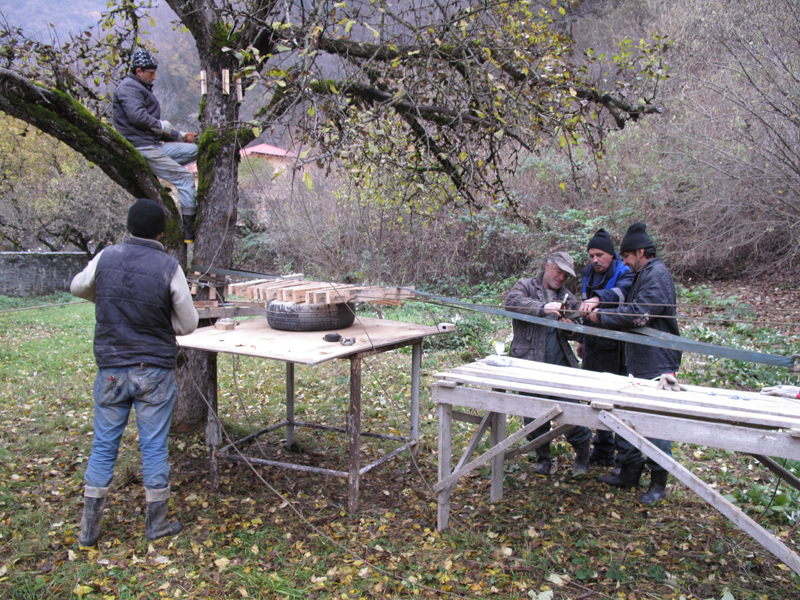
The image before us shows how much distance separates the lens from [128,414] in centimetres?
349

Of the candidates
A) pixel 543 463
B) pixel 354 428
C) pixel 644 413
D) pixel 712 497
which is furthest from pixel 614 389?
pixel 543 463

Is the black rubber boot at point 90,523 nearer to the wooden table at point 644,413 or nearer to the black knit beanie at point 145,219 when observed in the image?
the black knit beanie at point 145,219

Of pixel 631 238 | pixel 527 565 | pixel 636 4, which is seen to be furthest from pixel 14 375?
pixel 636 4

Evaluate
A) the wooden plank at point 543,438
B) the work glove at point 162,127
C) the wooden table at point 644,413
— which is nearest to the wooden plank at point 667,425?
the wooden table at point 644,413

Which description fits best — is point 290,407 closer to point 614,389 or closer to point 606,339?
point 606,339

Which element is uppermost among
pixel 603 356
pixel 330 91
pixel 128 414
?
pixel 330 91

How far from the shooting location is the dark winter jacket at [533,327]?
4406mm

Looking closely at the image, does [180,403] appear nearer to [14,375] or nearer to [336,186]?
[14,375]

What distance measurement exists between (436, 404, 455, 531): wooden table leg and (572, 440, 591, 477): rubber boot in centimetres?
144

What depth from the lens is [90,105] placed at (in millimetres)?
6703

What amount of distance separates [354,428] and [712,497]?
221 centimetres

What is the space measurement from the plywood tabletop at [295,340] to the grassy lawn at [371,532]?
840 millimetres

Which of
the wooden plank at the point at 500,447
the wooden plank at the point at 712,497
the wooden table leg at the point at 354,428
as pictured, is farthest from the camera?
the wooden table leg at the point at 354,428

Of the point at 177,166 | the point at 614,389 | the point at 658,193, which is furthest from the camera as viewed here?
the point at 658,193
